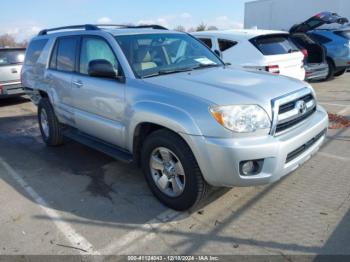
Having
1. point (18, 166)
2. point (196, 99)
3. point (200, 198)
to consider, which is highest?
point (196, 99)

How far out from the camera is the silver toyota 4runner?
3.08 meters

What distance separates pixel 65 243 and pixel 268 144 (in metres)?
2.04

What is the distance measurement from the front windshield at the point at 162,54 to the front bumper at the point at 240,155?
3.96 ft

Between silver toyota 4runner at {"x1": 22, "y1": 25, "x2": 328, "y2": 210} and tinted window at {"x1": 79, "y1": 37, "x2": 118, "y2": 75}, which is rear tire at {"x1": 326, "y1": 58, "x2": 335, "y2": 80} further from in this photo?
tinted window at {"x1": 79, "y1": 37, "x2": 118, "y2": 75}

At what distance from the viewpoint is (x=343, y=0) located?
27062 millimetres

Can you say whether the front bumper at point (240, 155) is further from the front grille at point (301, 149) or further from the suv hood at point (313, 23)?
the suv hood at point (313, 23)

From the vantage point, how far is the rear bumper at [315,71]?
1029cm

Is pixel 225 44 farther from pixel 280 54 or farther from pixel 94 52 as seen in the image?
pixel 94 52

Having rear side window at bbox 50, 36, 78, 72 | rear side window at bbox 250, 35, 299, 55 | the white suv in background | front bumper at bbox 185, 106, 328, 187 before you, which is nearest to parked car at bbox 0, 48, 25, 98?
rear side window at bbox 50, 36, 78, 72

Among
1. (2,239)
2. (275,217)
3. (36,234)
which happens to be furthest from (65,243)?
(275,217)

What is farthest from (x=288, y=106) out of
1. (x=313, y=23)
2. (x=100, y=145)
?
(x=313, y=23)

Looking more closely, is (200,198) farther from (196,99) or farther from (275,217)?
(196,99)

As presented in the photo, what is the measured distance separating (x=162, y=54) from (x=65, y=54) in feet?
5.82

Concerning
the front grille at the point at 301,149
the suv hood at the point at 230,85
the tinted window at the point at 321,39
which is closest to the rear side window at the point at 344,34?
the tinted window at the point at 321,39
